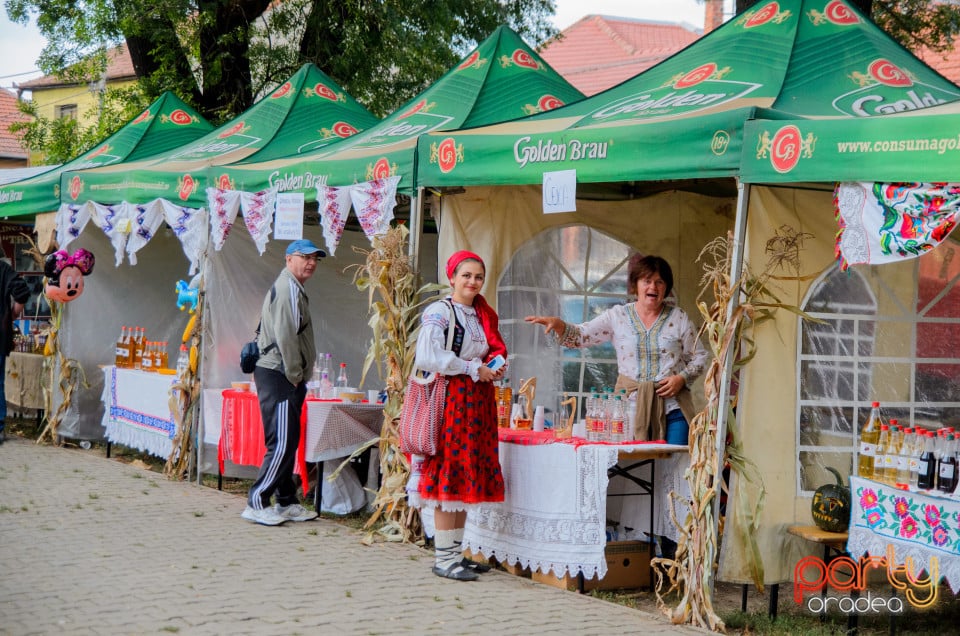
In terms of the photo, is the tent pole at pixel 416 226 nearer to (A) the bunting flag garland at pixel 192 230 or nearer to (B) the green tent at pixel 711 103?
(B) the green tent at pixel 711 103

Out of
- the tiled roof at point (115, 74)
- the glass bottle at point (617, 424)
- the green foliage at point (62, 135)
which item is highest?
the tiled roof at point (115, 74)

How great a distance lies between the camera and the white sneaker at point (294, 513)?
7.85 metres

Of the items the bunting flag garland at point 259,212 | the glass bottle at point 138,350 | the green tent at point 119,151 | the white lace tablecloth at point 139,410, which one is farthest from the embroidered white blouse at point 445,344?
the green tent at point 119,151

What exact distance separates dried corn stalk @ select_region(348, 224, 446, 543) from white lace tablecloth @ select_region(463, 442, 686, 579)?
31.2 inches

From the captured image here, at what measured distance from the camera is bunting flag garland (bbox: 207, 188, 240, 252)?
9039mm

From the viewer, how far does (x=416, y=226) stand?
740 cm

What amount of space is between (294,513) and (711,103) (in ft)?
12.8

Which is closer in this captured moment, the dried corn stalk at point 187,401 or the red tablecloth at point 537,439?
the red tablecloth at point 537,439

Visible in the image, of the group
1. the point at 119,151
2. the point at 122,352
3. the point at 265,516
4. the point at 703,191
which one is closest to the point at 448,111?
the point at 703,191

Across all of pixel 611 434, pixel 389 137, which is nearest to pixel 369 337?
pixel 389 137

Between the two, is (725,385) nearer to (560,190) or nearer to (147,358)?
(560,190)

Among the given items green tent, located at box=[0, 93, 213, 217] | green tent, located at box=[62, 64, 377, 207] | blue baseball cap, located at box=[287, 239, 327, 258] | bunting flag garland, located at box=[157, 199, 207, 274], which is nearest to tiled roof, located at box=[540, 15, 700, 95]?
green tent, located at box=[0, 93, 213, 217]

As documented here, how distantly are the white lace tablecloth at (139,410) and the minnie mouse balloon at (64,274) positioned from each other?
2.69ft

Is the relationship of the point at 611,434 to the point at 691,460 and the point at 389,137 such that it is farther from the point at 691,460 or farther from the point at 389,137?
the point at 389,137
